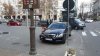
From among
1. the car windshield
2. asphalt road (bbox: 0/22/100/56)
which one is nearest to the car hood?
asphalt road (bbox: 0/22/100/56)

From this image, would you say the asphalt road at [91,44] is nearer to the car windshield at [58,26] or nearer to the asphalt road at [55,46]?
the asphalt road at [55,46]

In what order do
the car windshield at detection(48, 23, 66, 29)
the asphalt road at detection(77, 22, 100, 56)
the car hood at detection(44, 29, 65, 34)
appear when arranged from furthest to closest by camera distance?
the car windshield at detection(48, 23, 66, 29) → the car hood at detection(44, 29, 65, 34) → the asphalt road at detection(77, 22, 100, 56)

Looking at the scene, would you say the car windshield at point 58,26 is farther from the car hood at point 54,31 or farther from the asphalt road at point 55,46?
the car hood at point 54,31

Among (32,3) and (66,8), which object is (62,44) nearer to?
(66,8)

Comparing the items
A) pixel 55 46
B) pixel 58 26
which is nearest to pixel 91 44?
pixel 55 46

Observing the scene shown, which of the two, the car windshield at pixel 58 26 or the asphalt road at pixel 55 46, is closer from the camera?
the asphalt road at pixel 55 46

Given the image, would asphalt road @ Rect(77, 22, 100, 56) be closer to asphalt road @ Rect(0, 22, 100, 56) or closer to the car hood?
asphalt road @ Rect(0, 22, 100, 56)

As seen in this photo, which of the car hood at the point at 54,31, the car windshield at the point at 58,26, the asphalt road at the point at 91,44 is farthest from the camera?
the car windshield at the point at 58,26

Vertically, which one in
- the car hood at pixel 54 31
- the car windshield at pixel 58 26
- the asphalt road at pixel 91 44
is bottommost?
the asphalt road at pixel 91 44

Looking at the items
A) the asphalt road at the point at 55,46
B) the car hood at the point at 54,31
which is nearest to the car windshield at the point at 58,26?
the asphalt road at the point at 55,46

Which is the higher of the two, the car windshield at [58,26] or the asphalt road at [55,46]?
the car windshield at [58,26]

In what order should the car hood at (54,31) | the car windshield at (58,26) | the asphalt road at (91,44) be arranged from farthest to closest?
the car windshield at (58,26)
the car hood at (54,31)
the asphalt road at (91,44)

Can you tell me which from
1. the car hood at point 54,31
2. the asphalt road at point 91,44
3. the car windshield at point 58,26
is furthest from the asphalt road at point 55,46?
the car windshield at point 58,26

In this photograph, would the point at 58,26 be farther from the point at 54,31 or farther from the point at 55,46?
the point at 55,46
